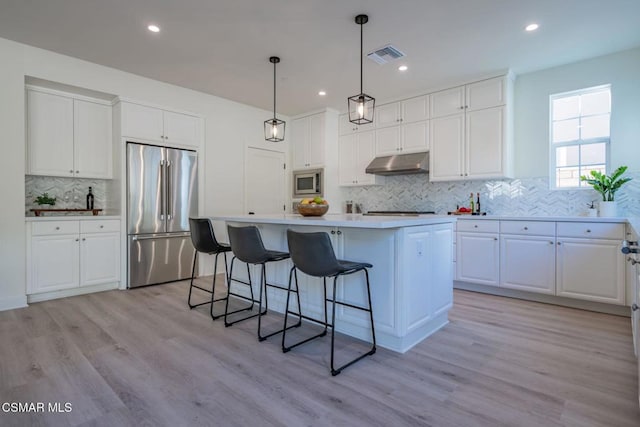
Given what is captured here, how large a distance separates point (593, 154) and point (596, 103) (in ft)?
1.90

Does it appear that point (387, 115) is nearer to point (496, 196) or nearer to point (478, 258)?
point (496, 196)

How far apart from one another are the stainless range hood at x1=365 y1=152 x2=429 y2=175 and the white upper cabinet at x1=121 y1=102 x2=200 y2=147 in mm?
2612

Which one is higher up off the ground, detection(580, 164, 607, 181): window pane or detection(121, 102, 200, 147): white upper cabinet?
detection(121, 102, 200, 147): white upper cabinet

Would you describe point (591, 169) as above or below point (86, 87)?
below

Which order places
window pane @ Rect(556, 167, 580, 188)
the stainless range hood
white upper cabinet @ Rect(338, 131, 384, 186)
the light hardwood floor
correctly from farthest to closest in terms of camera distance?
white upper cabinet @ Rect(338, 131, 384, 186) < the stainless range hood < window pane @ Rect(556, 167, 580, 188) < the light hardwood floor

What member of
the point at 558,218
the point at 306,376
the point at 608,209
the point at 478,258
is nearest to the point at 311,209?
the point at 306,376

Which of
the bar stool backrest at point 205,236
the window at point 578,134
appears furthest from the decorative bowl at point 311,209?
the window at point 578,134

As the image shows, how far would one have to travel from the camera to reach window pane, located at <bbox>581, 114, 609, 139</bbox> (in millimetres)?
3764

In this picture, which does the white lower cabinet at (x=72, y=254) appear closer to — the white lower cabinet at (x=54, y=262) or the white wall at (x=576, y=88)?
the white lower cabinet at (x=54, y=262)

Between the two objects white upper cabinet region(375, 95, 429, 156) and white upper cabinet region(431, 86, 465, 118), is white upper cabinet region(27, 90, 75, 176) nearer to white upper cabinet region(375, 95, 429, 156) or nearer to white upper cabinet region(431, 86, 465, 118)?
white upper cabinet region(375, 95, 429, 156)

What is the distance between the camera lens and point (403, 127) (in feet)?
16.1

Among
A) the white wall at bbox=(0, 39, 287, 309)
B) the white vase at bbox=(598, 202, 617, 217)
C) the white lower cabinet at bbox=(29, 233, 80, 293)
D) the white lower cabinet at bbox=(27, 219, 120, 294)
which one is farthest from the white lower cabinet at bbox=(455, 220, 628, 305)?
the white lower cabinet at bbox=(29, 233, 80, 293)

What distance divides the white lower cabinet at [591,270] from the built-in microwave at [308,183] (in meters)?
3.44

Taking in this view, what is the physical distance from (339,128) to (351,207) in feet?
4.54
